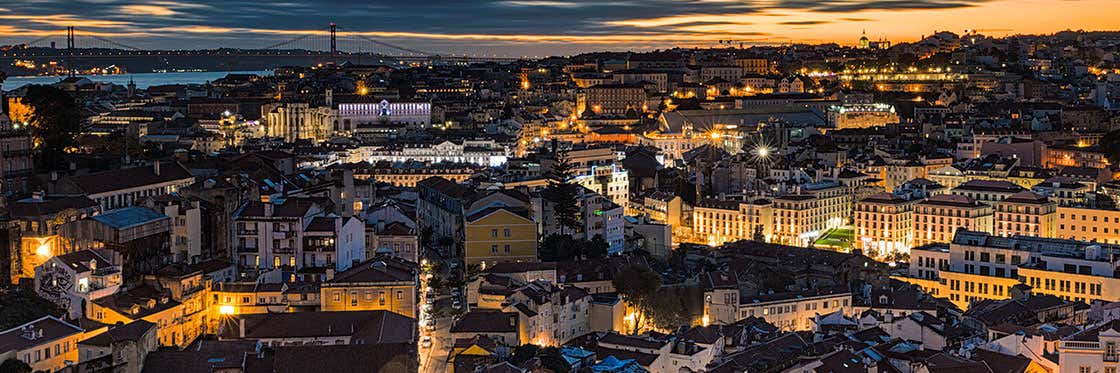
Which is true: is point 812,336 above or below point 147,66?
below

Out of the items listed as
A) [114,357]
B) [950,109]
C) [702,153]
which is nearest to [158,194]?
[114,357]

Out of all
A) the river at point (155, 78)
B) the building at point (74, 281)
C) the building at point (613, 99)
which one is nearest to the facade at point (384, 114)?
the building at point (613, 99)

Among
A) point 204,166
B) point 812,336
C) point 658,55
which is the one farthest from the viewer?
point 658,55

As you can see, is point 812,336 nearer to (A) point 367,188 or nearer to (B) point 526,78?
(A) point 367,188

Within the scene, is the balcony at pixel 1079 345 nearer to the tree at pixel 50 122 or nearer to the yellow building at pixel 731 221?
the yellow building at pixel 731 221

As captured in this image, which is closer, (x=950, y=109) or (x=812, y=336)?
(x=812, y=336)
